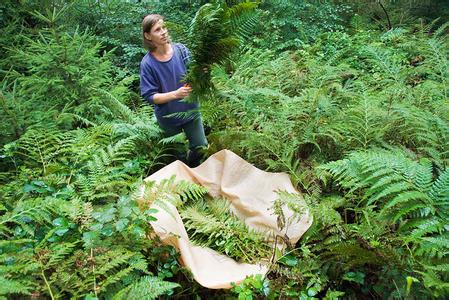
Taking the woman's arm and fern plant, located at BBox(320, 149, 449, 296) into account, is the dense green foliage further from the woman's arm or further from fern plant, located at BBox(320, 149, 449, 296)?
the woman's arm

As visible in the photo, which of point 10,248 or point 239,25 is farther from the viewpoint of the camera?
point 239,25

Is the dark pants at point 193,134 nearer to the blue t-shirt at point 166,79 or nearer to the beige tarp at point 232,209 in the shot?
the blue t-shirt at point 166,79

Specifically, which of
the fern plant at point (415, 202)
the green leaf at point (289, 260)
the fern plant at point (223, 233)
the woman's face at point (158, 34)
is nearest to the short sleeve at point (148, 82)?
the woman's face at point (158, 34)

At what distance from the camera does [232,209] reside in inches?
117

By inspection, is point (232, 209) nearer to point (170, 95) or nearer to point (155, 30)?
point (170, 95)

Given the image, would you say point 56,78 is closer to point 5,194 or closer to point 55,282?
point 5,194

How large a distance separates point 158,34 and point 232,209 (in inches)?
70.9

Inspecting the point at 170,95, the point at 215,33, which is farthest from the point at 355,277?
the point at 170,95

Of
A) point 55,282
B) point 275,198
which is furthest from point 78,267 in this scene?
point 275,198

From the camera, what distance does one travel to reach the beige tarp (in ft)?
8.00

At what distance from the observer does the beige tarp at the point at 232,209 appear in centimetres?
244

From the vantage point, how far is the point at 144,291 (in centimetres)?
200

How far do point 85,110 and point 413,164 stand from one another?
3764 millimetres

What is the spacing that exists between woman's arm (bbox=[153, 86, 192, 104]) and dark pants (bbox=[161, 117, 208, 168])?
354 millimetres
